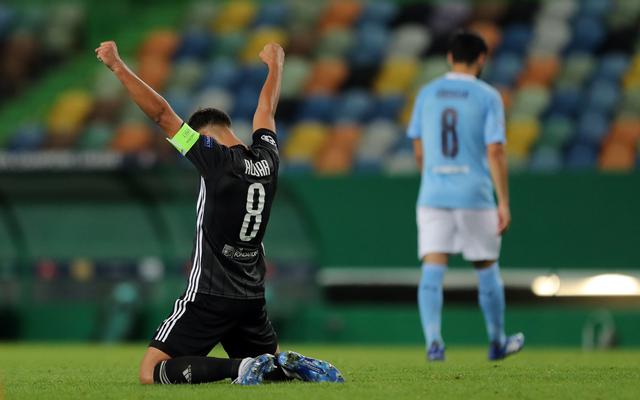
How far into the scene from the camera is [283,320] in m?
14.6

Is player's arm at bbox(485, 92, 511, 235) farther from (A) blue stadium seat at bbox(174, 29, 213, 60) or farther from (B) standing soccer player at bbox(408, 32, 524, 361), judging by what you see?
(A) blue stadium seat at bbox(174, 29, 213, 60)

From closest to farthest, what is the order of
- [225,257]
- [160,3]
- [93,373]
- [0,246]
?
[225,257] < [93,373] < [0,246] < [160,3]

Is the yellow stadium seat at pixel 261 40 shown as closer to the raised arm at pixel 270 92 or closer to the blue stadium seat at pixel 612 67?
the blue stadium seat at pixel 612 67

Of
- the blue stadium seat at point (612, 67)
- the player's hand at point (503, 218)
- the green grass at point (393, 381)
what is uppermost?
the blue stadium seat at point (612, 67)

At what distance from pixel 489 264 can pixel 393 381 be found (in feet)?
9.04

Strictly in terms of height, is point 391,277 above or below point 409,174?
below

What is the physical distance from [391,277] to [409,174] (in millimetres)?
1092

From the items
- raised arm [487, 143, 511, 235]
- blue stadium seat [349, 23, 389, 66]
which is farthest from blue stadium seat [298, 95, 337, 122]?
raised arm [487, 143, 511, 235]

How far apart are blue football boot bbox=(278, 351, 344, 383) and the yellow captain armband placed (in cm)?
112

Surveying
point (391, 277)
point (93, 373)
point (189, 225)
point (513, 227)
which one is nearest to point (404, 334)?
point (391, 277)

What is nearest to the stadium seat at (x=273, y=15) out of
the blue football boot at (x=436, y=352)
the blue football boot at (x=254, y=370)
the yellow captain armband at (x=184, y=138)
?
the blue football boot at (x=436, y=352)

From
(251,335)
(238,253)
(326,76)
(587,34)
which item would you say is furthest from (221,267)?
(587,34)

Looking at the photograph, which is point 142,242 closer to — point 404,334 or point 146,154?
point 146,154

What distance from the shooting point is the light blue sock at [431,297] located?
369 inches
